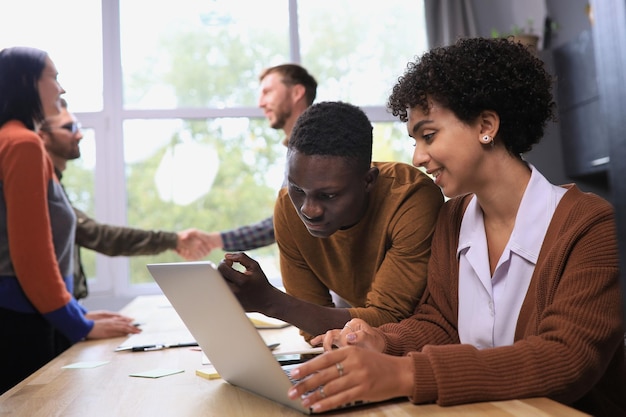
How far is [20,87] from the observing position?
2.25 m

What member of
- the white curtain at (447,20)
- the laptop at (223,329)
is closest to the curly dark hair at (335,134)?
the laptop at (223,329)

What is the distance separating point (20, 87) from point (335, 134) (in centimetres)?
131

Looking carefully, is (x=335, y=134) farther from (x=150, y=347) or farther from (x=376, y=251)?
(x=150, y=347)

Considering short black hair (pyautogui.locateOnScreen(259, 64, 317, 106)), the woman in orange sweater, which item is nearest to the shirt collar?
the woman in orange sweater

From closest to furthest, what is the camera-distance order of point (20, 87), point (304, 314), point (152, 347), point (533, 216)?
1. point (533, 216)
2. point (304, 314)
3. point (152, 347)
4. point (20, 87)

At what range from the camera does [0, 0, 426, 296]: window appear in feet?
15.3

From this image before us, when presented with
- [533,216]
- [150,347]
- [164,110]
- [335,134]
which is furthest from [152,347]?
[164,110]

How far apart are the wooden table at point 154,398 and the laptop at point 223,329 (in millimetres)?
30

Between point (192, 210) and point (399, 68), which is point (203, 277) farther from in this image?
point (399, 68)

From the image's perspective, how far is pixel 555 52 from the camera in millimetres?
4551

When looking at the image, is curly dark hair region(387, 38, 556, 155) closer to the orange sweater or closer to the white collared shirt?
the white collared shirt

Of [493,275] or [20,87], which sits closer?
[493,275]

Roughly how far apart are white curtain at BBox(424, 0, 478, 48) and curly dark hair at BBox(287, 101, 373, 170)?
141 inches

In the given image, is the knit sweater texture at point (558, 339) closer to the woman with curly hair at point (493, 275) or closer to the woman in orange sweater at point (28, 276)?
the woman with curly hair at point (493, 275)
